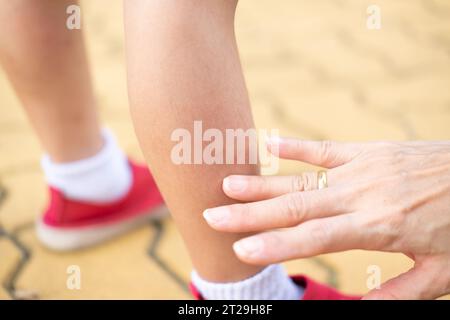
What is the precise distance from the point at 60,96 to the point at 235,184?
40 cm

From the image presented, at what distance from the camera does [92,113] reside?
34.7 inches

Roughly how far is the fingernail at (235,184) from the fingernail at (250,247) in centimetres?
6

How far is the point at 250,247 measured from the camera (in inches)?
19.0

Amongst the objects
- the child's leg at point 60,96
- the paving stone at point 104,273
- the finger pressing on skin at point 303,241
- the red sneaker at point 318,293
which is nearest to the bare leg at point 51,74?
the child's leg at point 60,96

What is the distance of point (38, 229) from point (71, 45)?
0.34m

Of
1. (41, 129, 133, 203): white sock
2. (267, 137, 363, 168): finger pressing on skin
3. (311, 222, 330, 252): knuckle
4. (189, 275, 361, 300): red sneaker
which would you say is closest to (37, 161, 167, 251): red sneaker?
(41, 129, 133, 203): white sock

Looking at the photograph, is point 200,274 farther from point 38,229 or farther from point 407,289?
point 38,229

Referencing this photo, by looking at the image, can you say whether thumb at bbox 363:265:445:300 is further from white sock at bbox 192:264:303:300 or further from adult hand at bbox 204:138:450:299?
white sock at bbox 192:264:303:300

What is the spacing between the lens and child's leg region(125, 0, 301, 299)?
0.51 meters

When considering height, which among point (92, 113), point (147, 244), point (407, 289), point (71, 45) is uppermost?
point (71, 45)

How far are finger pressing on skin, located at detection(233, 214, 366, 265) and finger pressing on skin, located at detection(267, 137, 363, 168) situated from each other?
0.34ft

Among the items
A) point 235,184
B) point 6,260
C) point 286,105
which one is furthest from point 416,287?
point 286,105

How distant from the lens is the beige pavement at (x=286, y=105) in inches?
34.6
